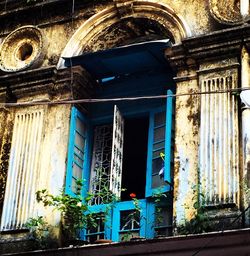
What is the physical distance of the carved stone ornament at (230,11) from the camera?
934cm

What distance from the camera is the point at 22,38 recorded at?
11086mm

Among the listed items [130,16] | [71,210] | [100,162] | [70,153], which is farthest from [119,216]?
[130,16]

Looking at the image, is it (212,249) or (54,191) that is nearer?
(212,249)

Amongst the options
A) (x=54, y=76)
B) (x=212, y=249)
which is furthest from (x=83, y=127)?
(x=212, y=249)

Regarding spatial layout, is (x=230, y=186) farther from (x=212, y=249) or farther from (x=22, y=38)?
(x=22, y=38)

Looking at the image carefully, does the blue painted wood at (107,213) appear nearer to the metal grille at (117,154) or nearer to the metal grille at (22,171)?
the metal grille at (117,154)

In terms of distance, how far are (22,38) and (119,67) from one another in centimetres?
174

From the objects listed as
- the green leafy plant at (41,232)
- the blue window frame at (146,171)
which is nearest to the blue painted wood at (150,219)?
the blue window frame at (146,171)

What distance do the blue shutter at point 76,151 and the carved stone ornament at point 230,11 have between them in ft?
7.48

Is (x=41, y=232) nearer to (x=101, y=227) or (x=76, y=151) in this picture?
(x=101, y=227)

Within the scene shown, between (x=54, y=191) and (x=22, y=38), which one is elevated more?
(x=22, y=38)

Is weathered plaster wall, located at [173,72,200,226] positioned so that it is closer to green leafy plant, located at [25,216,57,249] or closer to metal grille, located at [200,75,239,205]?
metal grille, located at [200,75,239,205]

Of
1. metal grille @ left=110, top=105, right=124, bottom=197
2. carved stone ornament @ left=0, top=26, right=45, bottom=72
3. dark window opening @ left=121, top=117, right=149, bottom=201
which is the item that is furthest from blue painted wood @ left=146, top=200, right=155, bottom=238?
carved stone ornament @ left=0, top=26, right=45, bottom=72

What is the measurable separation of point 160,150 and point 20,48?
114 inches
